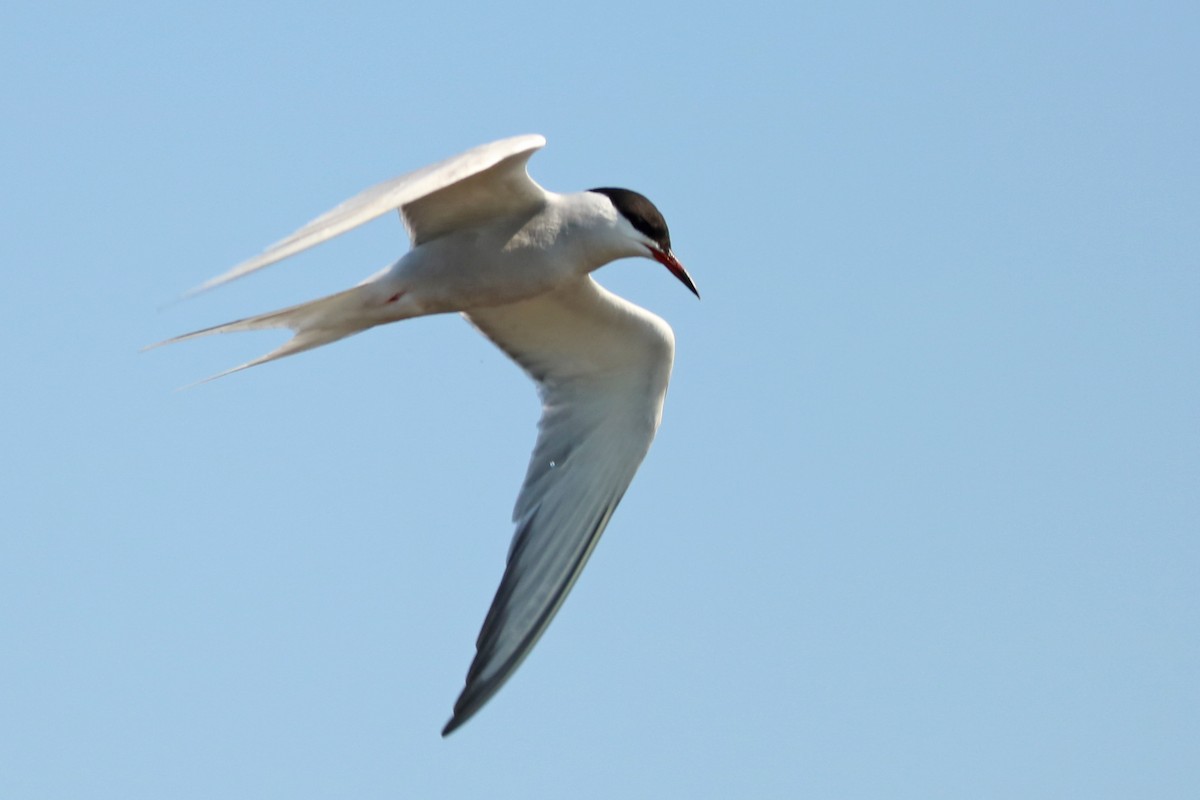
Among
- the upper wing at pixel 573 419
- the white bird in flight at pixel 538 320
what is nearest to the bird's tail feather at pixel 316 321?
the white bird in flight at pixel 538 320

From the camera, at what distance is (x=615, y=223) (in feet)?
32.6

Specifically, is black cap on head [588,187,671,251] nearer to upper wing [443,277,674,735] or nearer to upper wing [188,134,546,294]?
upper wing [188,134,546,294]

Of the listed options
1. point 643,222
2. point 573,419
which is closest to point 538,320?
point 573,419

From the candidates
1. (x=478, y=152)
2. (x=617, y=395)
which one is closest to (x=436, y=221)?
(x=478, y=152)

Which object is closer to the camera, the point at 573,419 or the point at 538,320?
the point at 538,320

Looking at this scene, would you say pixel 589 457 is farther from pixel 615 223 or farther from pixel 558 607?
pixel 615 223

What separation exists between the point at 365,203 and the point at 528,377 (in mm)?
3403

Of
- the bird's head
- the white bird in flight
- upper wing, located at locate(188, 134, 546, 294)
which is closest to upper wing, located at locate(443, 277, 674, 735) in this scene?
the white bird in flight

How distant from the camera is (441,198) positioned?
32.2ft

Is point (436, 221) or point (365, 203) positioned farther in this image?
point (436, 221)

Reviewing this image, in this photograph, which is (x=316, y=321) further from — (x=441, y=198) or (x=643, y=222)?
(x=643, y=222)

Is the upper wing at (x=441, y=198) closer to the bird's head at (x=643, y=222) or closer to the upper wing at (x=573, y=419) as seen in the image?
the bird's head at (x=643, y=222)

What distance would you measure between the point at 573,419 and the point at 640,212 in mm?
1845

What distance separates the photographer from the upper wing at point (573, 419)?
10852mm
